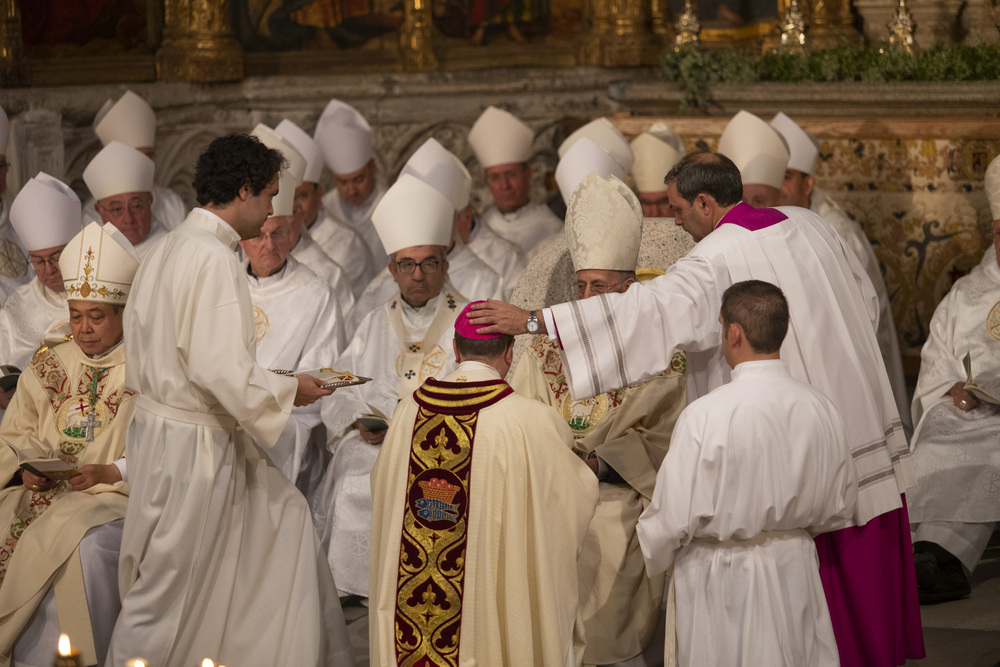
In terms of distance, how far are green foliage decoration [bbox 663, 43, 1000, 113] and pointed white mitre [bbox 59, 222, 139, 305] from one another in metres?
5.60

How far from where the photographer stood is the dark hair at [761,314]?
3.47m

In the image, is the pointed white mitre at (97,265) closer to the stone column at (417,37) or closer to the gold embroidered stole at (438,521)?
the gold embroidered stole at (438,521)

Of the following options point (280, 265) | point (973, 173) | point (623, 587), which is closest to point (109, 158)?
point (280, 265)

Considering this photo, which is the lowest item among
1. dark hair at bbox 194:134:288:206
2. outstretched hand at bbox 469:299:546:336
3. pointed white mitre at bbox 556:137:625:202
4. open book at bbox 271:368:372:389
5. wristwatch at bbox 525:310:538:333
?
open book at bbox 271:368:372:389

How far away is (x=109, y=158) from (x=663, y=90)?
425 cm

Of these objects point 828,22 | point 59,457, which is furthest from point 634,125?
point 59,457

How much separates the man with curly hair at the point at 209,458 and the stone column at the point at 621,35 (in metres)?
6.78

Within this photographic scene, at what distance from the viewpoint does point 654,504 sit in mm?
3537

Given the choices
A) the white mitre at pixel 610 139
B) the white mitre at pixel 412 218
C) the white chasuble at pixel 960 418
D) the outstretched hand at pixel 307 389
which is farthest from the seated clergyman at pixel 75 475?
the white mitre at pixel 610 139

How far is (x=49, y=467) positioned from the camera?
170 inches

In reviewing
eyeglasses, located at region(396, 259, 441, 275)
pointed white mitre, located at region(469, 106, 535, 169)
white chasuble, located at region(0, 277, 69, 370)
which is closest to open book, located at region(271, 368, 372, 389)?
eyeglasses, located at region(396, 259, 441, 275)

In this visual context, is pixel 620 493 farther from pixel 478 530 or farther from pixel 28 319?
pixel 28 319

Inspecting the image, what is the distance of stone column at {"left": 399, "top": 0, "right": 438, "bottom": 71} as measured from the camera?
11070 mm

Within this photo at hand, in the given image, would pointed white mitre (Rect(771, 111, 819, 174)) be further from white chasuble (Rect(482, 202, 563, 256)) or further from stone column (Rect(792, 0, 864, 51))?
stone column (Rect(792, 0, 864, 51))
